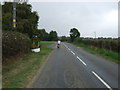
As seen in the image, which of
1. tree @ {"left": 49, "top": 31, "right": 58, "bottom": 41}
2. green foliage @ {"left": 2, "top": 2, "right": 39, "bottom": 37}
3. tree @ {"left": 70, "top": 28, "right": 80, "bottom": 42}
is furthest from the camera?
tree @ {"left": 49, "top": 31, "right": 58, "bottom": 41}

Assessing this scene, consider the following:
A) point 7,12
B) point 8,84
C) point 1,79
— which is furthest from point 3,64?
point 7,12

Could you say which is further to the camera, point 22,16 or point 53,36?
point 53,36

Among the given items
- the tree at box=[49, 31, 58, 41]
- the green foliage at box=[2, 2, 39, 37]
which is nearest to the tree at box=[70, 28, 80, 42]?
the tree at box=[49, 31, 58, 41]

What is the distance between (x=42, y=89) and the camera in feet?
23.4

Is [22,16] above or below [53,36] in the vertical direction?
above

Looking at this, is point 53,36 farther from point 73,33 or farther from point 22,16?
point 22,16

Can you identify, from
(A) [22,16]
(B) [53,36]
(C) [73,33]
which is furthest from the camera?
(B) [53,36]

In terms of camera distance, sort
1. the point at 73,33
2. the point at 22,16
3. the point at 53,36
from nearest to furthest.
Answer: the point at 22,16, the point at 73,33, the point at 53,36

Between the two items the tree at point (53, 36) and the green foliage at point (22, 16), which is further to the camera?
the tree at point (53, 36)

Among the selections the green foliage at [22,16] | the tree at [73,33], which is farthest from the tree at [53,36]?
the green foliage at [22,16]

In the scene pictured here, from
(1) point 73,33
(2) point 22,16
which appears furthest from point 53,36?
(2) point 22,16

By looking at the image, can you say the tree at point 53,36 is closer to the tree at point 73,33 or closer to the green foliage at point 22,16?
the tree at point 73,33

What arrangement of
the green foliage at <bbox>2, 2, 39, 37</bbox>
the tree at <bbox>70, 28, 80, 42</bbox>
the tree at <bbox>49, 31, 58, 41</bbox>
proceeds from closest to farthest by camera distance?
the green foliage at <bbox>2, 2, 39, 37</bbox>, the tree at <bbox>70, 28, 80, 42</bbox>, the tree at <bbox>49, 31, 58, 41</bbox>

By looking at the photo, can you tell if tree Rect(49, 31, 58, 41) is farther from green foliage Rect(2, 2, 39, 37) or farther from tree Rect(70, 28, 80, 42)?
green foliage Rect(2, 2, 39, 37)
